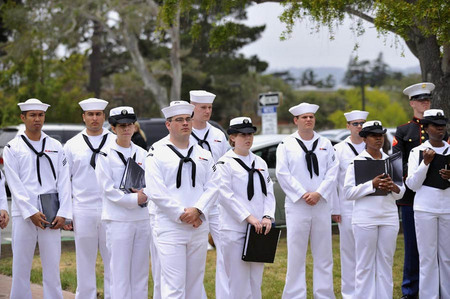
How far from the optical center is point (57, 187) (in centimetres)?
805

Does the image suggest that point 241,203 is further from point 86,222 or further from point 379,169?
point 86,222

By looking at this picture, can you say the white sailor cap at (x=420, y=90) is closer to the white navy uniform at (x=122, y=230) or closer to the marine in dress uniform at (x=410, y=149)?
the marine in dress uniform at (x=410, y=149)

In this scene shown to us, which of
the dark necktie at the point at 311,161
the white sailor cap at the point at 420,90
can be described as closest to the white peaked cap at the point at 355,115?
the white sailor cap at the point at 420,90

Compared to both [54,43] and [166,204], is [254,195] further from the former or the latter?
[54,43]

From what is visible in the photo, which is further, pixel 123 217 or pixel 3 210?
pixel 3 210

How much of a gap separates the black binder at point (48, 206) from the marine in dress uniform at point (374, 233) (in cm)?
307

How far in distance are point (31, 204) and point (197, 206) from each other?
1952 mm

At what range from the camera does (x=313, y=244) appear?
8406mm

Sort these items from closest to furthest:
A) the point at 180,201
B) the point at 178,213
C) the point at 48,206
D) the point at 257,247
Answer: the point at 178,213 < the point at 180,201 < the point at 257,247 < the point at 48,206

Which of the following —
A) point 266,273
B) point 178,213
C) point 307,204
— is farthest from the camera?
point 266,273

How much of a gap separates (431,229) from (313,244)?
1.27 metres

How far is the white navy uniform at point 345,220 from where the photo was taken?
8.73 metres

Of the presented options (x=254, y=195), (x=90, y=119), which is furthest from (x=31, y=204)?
(x=254, y=195)

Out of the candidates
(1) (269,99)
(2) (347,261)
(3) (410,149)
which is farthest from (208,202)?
(1) (269,99)
